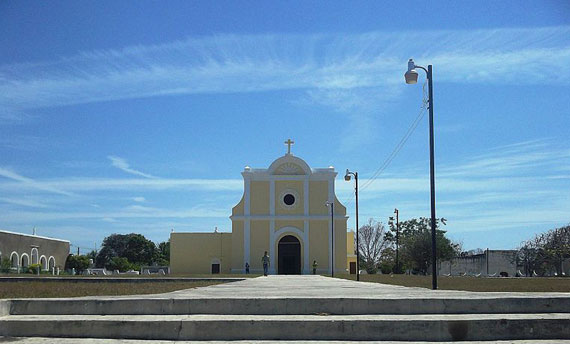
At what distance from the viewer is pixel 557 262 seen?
62.4 m

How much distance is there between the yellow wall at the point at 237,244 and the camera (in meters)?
53.1

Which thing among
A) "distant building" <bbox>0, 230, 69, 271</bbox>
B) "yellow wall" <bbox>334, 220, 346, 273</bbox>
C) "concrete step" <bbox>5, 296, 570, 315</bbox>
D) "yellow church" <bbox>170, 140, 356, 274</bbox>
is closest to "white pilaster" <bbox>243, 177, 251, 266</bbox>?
"yellow church" <bbox>170, 140, 356, 274</bbox>

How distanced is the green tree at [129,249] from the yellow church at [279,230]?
1851 inches

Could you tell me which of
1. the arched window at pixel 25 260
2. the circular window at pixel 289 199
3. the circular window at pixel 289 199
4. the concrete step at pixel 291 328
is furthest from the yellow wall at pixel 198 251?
the concrete step at pixel 291 328

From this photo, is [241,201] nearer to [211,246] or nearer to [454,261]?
[211,246]

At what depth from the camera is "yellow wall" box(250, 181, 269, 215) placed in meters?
54.0

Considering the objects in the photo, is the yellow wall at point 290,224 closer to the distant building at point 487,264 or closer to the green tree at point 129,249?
the distant building at point 487,264

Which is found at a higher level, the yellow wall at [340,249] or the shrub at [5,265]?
the yellow wall at [340,249]

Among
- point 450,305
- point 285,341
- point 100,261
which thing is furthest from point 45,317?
point 100,261

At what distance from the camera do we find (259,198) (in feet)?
177

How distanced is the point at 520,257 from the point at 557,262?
4937mm

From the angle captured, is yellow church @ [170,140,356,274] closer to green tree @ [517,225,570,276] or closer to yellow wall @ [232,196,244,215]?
yellow wall @ [232,196,244,215]

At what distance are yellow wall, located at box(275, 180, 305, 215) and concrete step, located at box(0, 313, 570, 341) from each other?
46427 millimetres

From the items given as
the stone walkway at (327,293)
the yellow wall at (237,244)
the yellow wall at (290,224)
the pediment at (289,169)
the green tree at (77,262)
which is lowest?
the green tree at (77,262)
